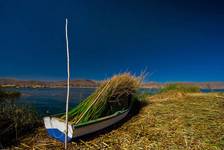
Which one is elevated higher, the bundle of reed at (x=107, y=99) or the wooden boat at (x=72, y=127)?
the bundle of reed at (x=107, y=99)

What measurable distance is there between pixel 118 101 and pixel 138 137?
1.44 metres

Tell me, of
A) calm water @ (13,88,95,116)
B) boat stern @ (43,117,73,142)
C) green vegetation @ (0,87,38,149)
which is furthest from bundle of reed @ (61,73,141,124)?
green vegetation @ (0,87,38,149)

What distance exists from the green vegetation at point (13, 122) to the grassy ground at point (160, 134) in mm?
287

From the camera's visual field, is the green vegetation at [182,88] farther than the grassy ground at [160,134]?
Yes

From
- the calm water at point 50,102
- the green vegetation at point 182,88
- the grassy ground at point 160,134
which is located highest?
the green vegetation at point 182,88

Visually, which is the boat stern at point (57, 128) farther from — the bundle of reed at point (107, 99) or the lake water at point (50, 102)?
the lake water at point (50, 102)

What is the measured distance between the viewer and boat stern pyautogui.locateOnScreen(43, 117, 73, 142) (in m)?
4.22

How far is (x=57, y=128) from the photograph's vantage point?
445 centimetres

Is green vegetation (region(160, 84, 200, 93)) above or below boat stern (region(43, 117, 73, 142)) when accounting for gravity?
above

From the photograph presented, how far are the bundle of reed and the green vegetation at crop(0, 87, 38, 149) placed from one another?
A: 0.89m

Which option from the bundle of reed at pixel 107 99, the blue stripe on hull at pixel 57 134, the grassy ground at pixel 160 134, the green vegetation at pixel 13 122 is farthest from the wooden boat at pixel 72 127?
the green vegetation at pixel 13 122

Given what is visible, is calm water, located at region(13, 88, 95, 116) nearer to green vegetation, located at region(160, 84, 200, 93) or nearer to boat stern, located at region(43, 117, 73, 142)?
boat stern, located at region(43, 117, 73, 142)

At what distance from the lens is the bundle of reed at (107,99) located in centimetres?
507

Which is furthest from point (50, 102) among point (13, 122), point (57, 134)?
point (57, 134)
